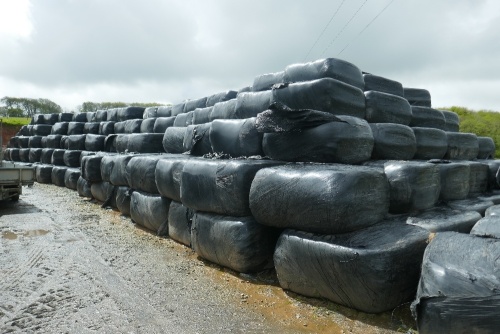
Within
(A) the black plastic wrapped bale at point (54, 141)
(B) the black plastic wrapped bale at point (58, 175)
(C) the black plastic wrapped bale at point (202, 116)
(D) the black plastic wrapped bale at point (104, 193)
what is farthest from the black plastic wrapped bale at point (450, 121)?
(A) the black plastic wrapped bale at point (54, 141)

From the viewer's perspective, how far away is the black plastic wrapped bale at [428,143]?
503cm

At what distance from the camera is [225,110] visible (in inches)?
232

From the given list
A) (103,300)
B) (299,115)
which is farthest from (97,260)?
(299,115)

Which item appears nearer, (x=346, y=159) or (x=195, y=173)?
(x=346, y=159)

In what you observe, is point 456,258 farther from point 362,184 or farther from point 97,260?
point 97,260

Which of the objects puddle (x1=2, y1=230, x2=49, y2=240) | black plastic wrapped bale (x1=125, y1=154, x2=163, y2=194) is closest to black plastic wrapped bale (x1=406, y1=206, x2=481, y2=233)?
black plastic wrapped bale (x1=125, y1=154, x2=163, y2=194)

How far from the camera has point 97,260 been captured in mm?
4281

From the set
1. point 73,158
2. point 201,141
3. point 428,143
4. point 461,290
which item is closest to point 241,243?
point 461,290

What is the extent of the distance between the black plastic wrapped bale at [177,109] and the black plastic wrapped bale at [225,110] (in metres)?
3.16

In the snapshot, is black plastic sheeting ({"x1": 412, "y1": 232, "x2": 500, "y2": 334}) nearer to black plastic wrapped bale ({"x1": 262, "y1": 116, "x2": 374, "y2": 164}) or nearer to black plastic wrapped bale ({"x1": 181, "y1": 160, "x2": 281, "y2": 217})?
black plastic wrapped bale ({"x1": 262, "y1": 116, "x2": 374, "y2": 164})

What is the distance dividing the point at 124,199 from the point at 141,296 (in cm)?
382

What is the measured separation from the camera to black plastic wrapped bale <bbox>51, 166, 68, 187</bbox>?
1142 centimetres

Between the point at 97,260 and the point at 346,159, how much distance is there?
10.6ft

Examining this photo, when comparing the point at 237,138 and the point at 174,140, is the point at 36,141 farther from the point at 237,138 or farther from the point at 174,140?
the point at 237,138
